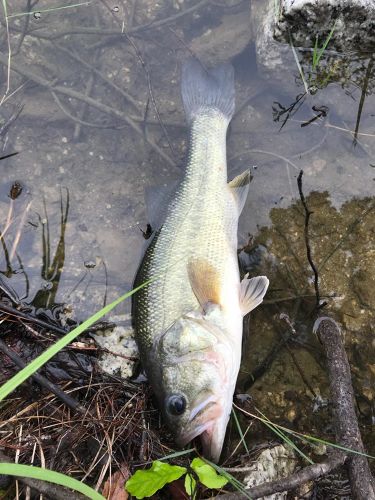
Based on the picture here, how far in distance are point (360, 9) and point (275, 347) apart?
10.1 ft

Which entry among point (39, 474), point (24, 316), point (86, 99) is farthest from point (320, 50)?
point (39, 474)

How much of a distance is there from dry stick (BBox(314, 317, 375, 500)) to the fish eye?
0.97 metres

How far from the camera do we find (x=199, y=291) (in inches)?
130

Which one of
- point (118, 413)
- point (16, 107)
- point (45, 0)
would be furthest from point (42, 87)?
point (118, 413)

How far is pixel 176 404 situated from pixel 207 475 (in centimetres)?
46

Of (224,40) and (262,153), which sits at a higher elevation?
(224,40)

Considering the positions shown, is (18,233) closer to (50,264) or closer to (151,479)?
(50,264)

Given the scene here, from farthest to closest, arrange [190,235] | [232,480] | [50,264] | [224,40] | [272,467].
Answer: [224,40]
[50,264]
[190,235]
[272,467]
[232,480]

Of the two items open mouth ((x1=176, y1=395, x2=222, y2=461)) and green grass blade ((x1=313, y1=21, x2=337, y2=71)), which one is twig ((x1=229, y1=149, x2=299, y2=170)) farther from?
open mouth ((x1=176, y1=395, x2=222, y2=461))

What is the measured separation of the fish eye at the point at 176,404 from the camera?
2.93 m

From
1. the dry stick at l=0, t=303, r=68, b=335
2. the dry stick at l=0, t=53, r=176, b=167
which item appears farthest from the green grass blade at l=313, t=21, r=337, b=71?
the dry stick at l=0, t=303, r=68, b=335

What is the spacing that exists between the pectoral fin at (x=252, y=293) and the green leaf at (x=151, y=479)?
125 centimetres

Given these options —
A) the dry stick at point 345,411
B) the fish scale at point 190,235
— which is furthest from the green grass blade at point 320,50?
the dry stick at point 345,411

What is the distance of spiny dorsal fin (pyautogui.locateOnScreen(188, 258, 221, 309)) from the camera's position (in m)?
3.30
